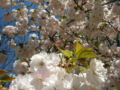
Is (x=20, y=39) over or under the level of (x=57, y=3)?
over

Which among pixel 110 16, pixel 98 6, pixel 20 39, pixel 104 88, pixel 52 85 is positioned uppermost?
pixel 20 39

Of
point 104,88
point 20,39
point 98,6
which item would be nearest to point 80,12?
point 98,6

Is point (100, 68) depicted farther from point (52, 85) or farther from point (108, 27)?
point (108, 27)

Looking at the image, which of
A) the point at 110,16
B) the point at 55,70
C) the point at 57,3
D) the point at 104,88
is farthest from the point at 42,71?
the point at 110,16

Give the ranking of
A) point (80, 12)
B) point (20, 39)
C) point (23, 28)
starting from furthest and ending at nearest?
point (20, 39) < point (23, 28) < point (80, 12)

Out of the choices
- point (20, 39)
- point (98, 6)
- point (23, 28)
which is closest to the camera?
point (98, 6)

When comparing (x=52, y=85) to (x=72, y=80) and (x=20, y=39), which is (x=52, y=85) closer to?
(x=72, y=80)

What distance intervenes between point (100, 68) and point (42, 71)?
0.86 feet

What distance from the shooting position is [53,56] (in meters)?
0.72

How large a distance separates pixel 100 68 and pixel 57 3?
3.59m

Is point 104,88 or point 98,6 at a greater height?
point 98,6

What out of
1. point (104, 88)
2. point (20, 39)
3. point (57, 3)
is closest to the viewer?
point (104, 88)

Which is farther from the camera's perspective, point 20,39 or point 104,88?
point 20,39

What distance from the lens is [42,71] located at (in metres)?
0.69
